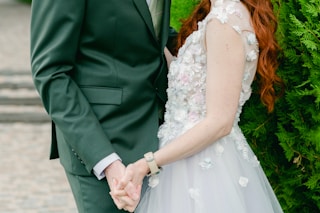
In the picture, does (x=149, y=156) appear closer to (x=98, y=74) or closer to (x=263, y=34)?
(x=98, y=74)

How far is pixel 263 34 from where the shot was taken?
2537 mm

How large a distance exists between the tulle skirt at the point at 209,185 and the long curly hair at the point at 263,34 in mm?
259

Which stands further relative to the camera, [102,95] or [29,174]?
[29,174]

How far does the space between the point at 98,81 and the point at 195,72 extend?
1.14 ft

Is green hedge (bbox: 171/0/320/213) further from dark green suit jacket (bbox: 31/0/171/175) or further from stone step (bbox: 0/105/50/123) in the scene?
stone step (bbox: 0/105/50/123)

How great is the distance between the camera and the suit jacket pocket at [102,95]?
2.55m

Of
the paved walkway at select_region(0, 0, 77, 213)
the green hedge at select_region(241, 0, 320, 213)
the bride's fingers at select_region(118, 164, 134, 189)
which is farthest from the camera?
the paved walkway at select_region(0, 0, 77, 213)

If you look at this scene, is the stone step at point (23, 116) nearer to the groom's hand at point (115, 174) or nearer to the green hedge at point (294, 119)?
the green hedge at point (294, 119)

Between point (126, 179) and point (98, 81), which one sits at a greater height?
point (98, 81)

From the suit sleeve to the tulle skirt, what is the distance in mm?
287

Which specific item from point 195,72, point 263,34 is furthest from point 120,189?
point 263,34

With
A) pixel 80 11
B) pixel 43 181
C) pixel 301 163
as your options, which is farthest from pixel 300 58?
pixel 43 181

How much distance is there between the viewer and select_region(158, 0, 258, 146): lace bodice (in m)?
2.47

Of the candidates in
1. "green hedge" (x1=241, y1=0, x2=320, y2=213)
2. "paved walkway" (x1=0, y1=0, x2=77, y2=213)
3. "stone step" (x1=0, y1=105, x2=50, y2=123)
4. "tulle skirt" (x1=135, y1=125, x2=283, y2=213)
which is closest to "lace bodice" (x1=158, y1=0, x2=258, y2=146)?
"tulle skirt" (x1=135, y1=125, x2=283, y2=213)
